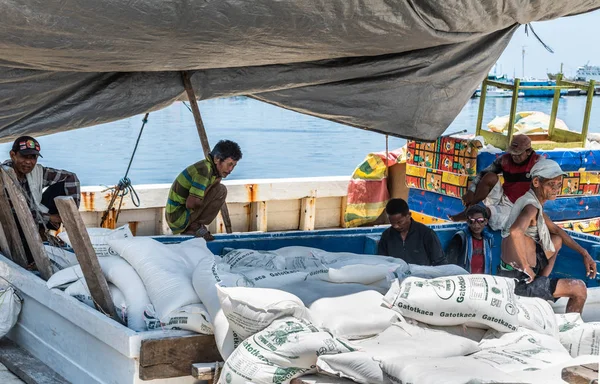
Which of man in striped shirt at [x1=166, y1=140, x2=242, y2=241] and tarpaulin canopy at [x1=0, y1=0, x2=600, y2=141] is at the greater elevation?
tarpaulin canopy at [x1=0, y1=0, x2=600, y2=141]

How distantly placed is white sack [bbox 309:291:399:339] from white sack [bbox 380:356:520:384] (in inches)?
20.1

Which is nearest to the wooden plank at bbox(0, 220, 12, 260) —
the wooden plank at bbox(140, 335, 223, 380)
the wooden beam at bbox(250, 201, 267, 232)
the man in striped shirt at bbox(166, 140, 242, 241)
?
the man in striped shirt at bbox(166, 140, 242, 241)

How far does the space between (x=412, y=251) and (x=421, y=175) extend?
3.05 meters

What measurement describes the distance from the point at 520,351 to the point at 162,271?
167 cm

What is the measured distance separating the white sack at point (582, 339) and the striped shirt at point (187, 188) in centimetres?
311

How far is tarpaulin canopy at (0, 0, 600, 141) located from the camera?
11.1 ft

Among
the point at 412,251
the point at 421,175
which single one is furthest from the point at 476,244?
the point at 421,175

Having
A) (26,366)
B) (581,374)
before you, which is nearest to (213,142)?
(26,366)

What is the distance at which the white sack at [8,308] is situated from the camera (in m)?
4.62

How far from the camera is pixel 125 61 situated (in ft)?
12.7

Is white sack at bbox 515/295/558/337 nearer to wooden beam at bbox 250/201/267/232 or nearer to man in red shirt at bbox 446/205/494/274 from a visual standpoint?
man in red shirt at bbox 446/205/494/274

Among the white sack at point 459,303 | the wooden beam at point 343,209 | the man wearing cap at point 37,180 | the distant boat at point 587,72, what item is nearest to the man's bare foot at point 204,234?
the man wearing cap at point 37,180

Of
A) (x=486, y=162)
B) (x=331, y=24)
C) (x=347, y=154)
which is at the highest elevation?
(x=331, y=24)

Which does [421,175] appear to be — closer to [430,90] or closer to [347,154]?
[430,90]
